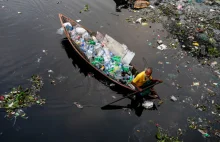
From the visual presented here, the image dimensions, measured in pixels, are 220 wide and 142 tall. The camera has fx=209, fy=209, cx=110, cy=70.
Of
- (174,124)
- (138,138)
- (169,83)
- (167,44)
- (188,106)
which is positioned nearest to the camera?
(138,138)

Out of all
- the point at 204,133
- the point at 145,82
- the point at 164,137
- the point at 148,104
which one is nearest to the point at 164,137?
the point at 164,137

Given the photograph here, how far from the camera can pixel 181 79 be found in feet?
30.3

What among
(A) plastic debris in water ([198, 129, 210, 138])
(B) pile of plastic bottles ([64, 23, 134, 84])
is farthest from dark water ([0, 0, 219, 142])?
(B) pile of plastic bottles ([64, 23, 134, 84])

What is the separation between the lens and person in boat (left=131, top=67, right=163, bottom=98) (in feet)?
24.2

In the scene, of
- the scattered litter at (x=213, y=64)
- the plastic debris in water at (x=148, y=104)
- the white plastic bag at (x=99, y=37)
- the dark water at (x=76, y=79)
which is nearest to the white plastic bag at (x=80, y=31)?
the white plastic bag at (x=99, y=37)

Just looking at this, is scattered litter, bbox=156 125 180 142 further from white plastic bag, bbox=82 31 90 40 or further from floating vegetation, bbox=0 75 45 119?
white plastic bag, bbox=82 31 90 40

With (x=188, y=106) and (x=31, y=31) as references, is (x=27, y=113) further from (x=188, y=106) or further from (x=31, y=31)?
(x=188, y=106)

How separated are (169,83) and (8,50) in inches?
301

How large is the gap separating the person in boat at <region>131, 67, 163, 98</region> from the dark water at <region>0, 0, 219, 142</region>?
0.69 metres

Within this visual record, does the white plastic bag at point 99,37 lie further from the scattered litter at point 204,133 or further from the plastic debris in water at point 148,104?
the scattered litter at point 204,133

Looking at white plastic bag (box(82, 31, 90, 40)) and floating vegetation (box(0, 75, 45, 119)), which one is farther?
white plastic bag (box(82, 31, 90, 40))

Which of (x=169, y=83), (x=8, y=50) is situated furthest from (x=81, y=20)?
(x=169, y=83)

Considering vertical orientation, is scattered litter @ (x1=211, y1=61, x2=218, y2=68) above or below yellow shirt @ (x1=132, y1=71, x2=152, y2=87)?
below

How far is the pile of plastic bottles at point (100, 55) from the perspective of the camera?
27.9 feet
